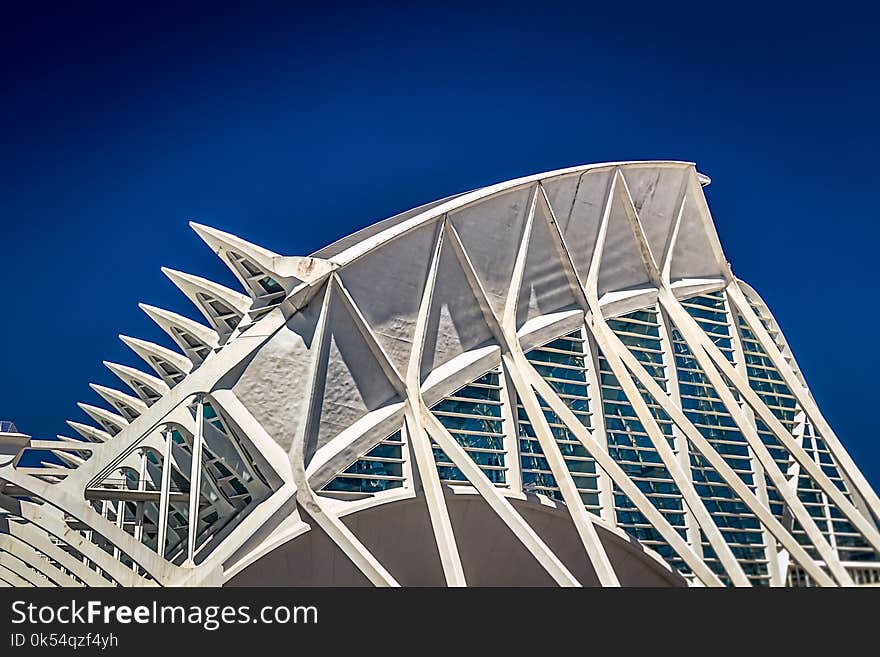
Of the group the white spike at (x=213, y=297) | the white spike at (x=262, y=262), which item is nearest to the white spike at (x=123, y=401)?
the white spike at (x=213, y=297)

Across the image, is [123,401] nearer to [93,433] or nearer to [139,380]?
[139,380]

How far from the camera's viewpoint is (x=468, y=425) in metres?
31.1

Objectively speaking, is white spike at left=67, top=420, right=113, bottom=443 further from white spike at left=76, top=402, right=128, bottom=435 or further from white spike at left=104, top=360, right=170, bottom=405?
white spike at left=104, top=360, right=170, bottom=405

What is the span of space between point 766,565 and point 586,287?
11.4 metres

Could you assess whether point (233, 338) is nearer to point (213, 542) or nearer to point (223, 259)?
point (223, 259)

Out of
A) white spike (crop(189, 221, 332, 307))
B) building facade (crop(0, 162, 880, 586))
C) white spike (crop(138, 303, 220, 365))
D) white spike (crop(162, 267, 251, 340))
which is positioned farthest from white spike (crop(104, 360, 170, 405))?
white spike (crop(189, 221, 332, 307))

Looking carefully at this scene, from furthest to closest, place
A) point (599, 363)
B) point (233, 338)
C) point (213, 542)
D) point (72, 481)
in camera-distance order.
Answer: point (599, 363) < point (233, 338) < point (213, 542) < point (72, 481)

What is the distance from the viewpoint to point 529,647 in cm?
1872

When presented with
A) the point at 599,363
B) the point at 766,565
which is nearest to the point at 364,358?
the point at 599,363

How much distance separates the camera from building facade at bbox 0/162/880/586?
2597 cm

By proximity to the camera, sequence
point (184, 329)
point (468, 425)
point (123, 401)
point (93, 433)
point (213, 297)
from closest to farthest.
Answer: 1. point (213, 297)
2. point (468, 425)
3. point (184, 329)
4. point (123, 401)
5. point (93, 433)

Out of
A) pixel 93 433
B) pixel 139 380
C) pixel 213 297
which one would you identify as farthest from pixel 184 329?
pixel 93 433

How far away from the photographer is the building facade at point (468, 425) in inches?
1022

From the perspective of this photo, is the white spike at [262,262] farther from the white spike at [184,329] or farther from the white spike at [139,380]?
the white spike at [139,380]
